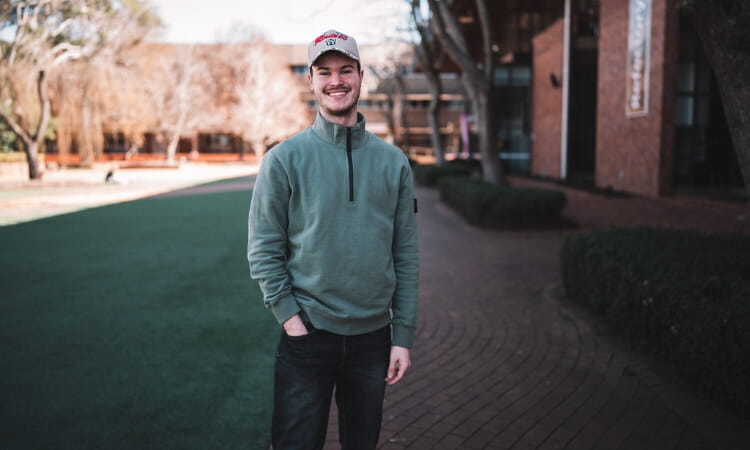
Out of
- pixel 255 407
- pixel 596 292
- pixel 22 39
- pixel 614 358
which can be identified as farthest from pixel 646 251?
pixel 22 39

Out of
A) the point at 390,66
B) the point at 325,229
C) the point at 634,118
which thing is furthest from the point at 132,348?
the point at 390,66

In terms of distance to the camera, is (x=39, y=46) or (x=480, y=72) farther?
(x=39, y=46)

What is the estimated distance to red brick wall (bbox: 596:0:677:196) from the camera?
14.0 metres

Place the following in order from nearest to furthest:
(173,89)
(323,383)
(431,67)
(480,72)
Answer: (323,383), (480,72), (431,67), (173,89)

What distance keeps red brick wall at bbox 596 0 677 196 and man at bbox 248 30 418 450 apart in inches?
543

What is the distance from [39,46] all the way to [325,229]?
89.6 feet

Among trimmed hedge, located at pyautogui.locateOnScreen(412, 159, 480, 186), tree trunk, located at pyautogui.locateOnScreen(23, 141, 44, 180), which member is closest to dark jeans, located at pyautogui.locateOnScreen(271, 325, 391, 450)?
trimmed hedge, located at pyautogui.locateOnScreen(412, 159, 480, 186)

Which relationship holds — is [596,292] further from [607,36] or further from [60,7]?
[60,7]

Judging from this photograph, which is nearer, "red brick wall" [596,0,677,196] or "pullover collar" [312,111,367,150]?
"pullover collar" [312,111,367,150]

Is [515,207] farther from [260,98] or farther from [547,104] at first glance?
[260,98]

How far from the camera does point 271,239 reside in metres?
2.10

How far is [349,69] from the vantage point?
2133 millimetres

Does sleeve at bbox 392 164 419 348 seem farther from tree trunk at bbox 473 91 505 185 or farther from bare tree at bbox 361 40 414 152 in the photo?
bare tree at bbox 361 40 414 152

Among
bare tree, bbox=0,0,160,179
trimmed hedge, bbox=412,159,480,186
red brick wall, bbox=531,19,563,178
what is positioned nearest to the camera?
trimmed hedge, bbox=412,159,480,186
